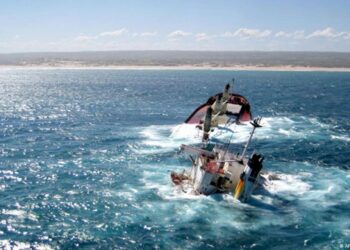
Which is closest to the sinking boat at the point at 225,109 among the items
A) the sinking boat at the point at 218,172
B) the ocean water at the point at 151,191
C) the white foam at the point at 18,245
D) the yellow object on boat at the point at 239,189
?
the sinking boat at the point at 218,172

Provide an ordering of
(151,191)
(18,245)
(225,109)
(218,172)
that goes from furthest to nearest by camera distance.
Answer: (225,109)
(151,191)
(218,172)
(18,245)

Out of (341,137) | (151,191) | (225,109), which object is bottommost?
(151,191)

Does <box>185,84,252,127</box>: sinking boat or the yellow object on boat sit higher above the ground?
<box>185,84,252,127</box>: sinking boat

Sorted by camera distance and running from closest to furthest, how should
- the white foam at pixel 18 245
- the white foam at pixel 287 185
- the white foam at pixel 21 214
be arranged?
the white foam at pixel 18 245, the white foam at pixel 21 214, the white foam at pixel 287 185

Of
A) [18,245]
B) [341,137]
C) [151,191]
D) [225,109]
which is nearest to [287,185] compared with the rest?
[225,109]

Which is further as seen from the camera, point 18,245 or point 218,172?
point 218,172

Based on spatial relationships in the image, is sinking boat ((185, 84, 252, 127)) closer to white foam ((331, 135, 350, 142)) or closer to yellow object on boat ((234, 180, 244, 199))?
yellow object on boat ((234, 180, 244, 199))

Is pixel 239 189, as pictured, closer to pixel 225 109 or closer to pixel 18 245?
pixel 225 109

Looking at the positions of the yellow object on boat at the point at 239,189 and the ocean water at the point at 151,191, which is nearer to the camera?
the ocean water at the point at 151,191

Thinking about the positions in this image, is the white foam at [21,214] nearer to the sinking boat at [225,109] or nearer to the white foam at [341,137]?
the sinking boat at [225,109]

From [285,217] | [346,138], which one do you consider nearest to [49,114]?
[346,138]

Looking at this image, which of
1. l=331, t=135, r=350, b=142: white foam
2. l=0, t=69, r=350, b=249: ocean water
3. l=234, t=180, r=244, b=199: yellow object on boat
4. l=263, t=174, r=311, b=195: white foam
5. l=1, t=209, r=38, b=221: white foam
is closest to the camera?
l=0, t=69, r=350, b=249: ocean water

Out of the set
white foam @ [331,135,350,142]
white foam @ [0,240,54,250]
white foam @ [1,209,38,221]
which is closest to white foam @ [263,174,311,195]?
white foam @ [1,209,38,221]

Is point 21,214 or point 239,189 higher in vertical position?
point 239,189
